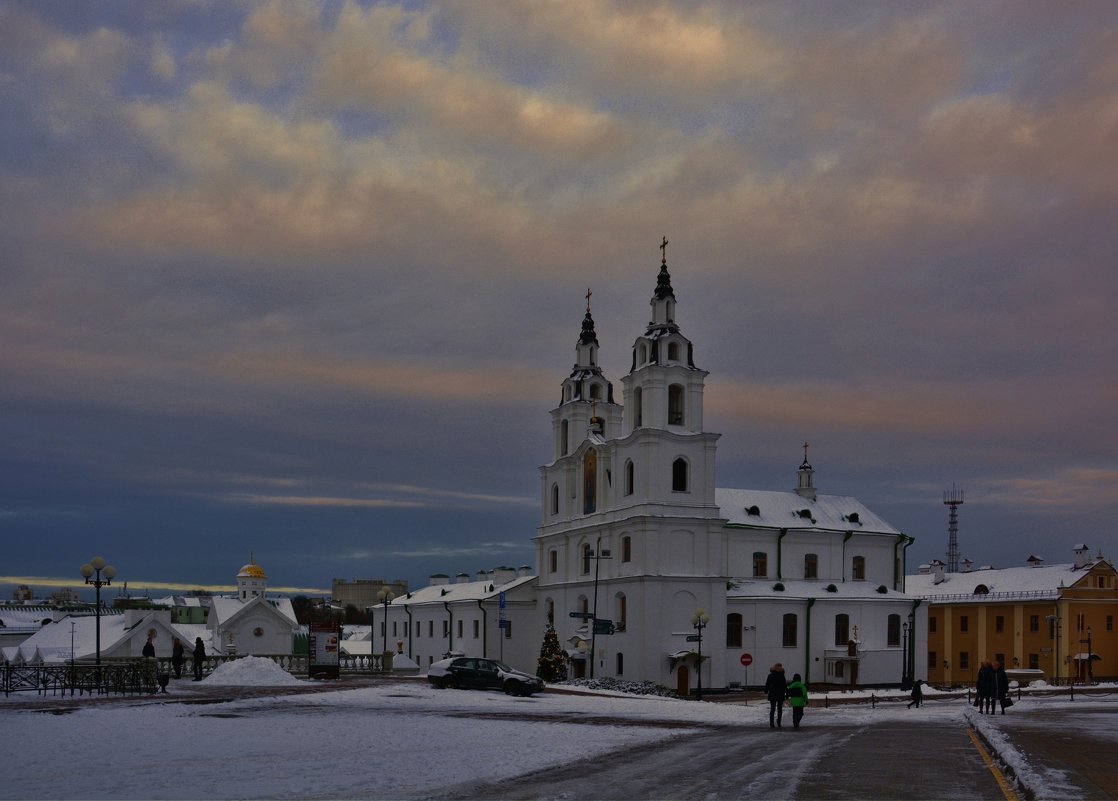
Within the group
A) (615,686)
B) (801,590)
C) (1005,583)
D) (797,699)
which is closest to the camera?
(797,699)

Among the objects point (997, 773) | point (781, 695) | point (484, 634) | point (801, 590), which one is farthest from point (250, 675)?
point (484, 634)

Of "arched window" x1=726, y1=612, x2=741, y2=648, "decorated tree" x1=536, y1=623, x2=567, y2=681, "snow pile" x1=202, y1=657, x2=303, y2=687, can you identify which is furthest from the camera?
"arched window" x1=726, y1=612, x2=741, y2=648

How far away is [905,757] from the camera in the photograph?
71.2 ft

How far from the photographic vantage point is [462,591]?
92875 mm

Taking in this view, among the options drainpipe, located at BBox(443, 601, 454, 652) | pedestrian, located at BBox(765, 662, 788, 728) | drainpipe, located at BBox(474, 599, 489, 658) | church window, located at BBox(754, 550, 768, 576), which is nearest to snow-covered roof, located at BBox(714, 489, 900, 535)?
church window, located at BBox(754, 550, 768, 576)

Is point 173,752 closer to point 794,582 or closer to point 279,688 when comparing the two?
point 279,688

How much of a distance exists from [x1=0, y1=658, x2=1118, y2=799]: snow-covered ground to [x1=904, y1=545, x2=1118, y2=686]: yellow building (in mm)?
50991

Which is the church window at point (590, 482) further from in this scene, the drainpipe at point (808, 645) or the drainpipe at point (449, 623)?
the drainpipe at point (449, 623)

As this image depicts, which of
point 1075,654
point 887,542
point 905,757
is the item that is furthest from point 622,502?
point 905,757

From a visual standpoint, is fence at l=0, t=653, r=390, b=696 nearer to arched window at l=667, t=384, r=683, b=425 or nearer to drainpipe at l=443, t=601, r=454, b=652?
arched window at l=667, t=384, r=683, b=425

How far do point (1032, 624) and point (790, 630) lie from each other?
2564 cm

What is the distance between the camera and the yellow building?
266ft

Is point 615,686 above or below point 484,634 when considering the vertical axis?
above

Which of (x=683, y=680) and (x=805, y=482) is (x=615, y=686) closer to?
(x=683, y=680)
